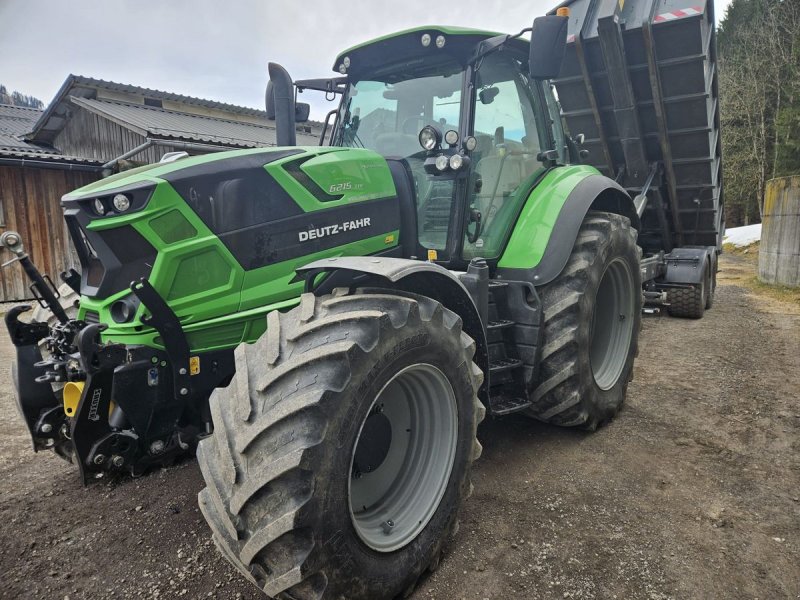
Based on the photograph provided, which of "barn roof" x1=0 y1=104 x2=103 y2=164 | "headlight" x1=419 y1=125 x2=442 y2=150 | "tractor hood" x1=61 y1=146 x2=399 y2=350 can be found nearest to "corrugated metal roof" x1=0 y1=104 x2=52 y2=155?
"barn roof" x1=0 y1=104 x2=103 y2=164

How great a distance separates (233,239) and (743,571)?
2.63 m

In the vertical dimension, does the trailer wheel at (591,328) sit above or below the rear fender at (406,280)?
below

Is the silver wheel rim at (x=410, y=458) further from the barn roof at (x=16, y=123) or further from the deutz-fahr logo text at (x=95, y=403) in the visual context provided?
the barn roof at (x=16, y=123)

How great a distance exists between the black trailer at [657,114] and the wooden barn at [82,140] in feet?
18.9

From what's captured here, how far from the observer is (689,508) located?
2.85m

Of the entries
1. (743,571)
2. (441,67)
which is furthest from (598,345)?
(441,67)

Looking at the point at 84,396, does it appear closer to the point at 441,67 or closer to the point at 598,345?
the point at 441,67

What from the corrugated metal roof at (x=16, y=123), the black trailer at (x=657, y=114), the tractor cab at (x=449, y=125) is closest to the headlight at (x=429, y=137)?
the tractor cab at (x=449, y=125)

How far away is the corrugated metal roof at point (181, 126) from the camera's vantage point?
12.3m

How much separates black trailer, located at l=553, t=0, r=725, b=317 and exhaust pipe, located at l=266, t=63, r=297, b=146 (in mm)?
2512

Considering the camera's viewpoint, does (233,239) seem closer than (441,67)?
Yes

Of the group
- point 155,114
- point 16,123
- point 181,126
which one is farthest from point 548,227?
point 16,123

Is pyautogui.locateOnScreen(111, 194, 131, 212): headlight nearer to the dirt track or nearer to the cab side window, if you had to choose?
the dirt track

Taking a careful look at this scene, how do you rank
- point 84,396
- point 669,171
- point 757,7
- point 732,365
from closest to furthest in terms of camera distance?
point 84,396 < point 732,365 < point 669,171 < point 757,7
